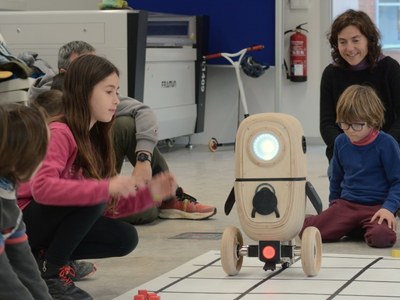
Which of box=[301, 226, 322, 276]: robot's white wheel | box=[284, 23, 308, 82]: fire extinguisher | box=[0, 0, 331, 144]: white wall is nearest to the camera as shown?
box=[301, 226, 322, 276]: robot's white wheel

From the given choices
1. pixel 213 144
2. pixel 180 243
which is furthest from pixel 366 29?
pixel 213 144

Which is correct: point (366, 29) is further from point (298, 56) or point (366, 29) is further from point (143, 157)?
point (298, 56)

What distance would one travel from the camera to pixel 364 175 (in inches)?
133

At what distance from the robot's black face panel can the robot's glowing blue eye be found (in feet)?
0.29

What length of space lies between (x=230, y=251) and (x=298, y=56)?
4500 mm

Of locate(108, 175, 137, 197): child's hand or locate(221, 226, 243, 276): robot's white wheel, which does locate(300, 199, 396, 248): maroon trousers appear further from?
locate(108, 175, 137, 197): child's hand

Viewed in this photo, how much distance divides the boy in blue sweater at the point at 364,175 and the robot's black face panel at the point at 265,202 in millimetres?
673

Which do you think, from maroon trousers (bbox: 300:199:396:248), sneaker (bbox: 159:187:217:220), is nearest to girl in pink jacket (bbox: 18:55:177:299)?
maroon trousers (bbox: 300:199:396:248)

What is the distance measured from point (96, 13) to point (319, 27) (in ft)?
7.25

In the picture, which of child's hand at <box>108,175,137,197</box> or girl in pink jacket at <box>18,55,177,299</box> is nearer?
child's hand at <box>108,175,137,197</box>

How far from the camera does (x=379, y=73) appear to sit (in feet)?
12.4

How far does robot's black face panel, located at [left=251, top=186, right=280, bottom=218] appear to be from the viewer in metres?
2.68

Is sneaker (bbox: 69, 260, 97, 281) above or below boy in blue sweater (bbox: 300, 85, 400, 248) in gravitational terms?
below

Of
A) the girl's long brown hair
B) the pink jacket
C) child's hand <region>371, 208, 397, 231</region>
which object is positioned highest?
the girl's long brown hair
